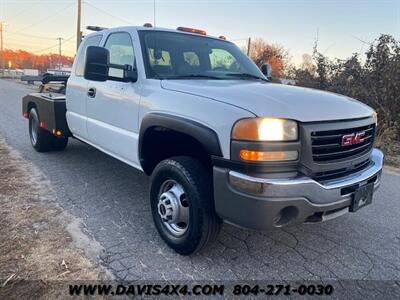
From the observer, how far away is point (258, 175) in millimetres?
2439

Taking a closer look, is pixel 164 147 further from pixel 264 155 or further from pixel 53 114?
pixel 53 114

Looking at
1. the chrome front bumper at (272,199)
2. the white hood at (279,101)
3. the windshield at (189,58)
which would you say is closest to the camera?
the chrome front bumper at (272,199)

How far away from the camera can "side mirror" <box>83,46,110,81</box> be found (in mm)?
3328

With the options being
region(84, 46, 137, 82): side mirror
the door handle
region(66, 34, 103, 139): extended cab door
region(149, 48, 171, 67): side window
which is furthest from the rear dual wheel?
region(149, 48, 171, 67): side window

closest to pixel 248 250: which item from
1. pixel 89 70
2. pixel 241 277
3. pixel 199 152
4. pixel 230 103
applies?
pixel 241 277

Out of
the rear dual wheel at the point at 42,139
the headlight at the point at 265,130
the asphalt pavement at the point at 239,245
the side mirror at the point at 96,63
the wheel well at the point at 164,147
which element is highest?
the side mirror at the point at 96,63

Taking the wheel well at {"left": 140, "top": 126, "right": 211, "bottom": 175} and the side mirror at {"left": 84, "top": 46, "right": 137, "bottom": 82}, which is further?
the side mirror at {"left": 84, "top": 46, "right": 137, "bottom": 82}

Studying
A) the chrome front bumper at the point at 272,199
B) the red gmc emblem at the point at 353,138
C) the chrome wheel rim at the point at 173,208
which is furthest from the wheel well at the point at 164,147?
Answer: the red gmc emblem at the point at 353,138

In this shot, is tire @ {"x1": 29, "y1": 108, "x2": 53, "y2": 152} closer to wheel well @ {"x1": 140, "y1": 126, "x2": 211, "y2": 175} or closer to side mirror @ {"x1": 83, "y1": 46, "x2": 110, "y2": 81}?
side mirror @ {"x1": 83, "y1": 46, "x2": 110, "y2": 81}

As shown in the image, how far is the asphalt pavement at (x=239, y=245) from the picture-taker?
9.41ft

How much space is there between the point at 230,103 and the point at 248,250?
140cm

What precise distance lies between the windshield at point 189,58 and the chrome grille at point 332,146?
1442 mm

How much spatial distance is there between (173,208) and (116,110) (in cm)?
143

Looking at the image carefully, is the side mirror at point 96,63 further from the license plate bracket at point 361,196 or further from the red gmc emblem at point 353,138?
the license plate bracket at point 361,196
